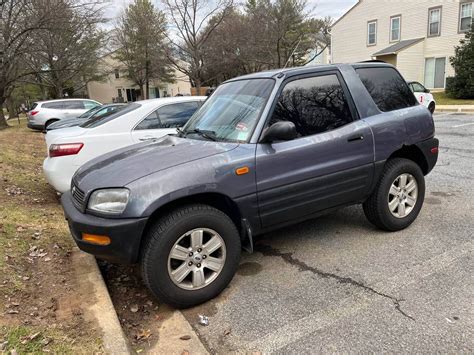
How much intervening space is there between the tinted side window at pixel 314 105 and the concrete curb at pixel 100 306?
210cm

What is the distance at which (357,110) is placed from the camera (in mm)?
3963

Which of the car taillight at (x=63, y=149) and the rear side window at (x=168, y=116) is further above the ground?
the rear side window at (x=168, y=116)

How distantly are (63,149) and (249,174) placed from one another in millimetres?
3257

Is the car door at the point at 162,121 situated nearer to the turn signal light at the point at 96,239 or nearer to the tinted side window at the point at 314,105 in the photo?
the tinted side window at the point at 314,105

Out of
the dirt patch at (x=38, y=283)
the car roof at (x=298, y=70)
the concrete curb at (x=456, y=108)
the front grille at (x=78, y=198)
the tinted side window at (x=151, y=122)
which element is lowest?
the dirt patch at (x=38, y=283)

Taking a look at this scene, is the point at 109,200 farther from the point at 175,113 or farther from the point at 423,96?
the point at 423,96

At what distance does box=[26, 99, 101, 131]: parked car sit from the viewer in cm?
1738

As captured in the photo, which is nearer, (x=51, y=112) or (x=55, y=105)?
(x=51, y=112)

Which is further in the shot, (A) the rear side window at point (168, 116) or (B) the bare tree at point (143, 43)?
(B) the bare tree at point (143, 43)

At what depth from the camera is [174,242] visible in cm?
299


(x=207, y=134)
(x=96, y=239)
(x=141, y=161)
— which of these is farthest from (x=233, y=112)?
(x=96, y=239)

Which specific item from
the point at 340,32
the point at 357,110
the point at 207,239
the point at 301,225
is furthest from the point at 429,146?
the point at 340,32

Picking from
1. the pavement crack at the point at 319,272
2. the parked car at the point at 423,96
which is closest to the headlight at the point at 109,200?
the pavement crack at the point at 319,272

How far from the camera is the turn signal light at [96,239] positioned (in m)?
2.92
